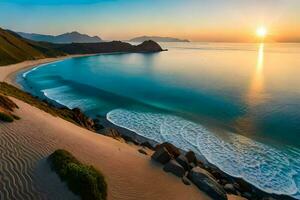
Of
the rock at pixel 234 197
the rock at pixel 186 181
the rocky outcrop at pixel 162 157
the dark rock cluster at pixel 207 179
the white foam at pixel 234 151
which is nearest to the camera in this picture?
the dark rock cluster at pixel 207 179

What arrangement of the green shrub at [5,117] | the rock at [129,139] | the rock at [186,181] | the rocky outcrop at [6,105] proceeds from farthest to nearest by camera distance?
the rock at [129,139] → the rocky outcrop at [6,105] → the green shrub at [5,117] → the rock at [186,181]

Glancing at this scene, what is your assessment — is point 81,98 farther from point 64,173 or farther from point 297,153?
point 64,173

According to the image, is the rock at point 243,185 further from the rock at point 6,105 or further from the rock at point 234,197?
the rock at point 6,105

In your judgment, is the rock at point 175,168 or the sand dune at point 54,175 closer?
the sand dune at point 54,175

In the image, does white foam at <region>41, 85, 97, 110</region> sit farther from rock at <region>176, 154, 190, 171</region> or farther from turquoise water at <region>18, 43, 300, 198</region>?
rock at <region>176, 154, 190, 171</region>

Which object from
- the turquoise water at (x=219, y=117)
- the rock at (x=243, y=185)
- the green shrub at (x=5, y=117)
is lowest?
the turquoise water at (x=219, y=117)

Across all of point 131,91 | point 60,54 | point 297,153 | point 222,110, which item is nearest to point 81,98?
point 131,91

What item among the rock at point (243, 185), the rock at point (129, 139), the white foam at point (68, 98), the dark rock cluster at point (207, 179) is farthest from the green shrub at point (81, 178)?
the white foam at point (68, 98)
